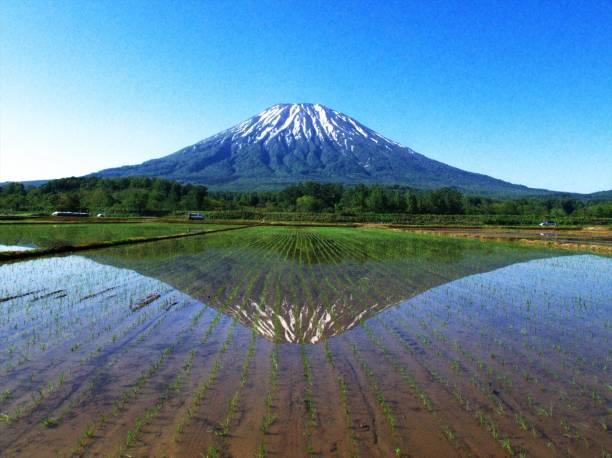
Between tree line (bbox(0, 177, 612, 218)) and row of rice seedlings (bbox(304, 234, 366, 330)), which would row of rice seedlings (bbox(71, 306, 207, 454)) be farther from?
tree line (bbox(0, 177, 612, 218))

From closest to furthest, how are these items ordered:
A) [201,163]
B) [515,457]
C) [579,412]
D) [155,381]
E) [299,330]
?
1. [515,457]
2. [579,412]
3. [155,381]
4. [299,330]
5. [201,163]

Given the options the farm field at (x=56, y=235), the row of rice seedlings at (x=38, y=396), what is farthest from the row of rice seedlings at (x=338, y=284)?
the farm field at (x=56, y=235)

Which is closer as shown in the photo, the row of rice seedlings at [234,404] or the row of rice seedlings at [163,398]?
the row of rice seedlings at [163,398]

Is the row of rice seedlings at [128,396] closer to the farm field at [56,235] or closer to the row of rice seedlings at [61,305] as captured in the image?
the row of rice seedlings at [61,305]

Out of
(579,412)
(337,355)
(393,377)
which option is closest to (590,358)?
(579,412)

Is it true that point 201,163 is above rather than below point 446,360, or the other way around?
above

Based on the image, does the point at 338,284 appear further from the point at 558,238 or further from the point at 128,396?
the point at 558,238

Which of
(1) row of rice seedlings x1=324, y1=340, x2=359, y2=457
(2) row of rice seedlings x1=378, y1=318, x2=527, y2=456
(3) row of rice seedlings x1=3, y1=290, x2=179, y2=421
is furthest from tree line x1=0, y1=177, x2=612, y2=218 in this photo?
(2) row of rice seedlings x1=378, y1=318, x2=527, y2=456

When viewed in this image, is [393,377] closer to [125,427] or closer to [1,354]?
[125,427]
